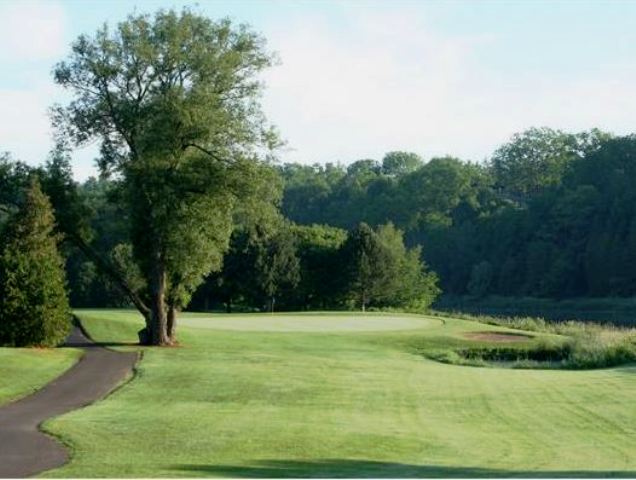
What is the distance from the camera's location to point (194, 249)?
37406 millimetres

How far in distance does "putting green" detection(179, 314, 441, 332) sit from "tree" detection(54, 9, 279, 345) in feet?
35.9

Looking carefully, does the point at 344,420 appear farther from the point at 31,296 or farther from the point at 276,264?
the point at 276,264

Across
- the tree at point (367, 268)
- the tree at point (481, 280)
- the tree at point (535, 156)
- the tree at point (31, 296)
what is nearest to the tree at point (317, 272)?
the tree at point (367, 268)

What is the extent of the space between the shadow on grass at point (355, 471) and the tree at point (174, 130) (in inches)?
924

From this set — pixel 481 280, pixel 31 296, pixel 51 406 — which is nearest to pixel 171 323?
pixel 31 296

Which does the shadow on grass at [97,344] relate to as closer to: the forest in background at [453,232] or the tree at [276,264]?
the forest in background at [453,232]

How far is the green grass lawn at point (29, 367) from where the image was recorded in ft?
81.3

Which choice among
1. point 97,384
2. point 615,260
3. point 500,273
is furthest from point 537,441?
point 500,273

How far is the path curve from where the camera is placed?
1478 cm

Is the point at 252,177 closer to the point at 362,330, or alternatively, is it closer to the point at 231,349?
the point at 231,349

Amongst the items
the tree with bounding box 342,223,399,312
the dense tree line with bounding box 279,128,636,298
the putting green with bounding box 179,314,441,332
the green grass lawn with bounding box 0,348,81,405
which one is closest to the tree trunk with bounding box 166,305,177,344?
the green grass lawn with bounding box 0,348,81,405

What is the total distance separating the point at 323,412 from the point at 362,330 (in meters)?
26.9

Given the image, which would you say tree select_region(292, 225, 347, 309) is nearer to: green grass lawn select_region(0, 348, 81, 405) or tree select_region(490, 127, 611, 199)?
green grass lawn select_region(0, 348, 81, 405)

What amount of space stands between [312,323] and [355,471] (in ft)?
125
